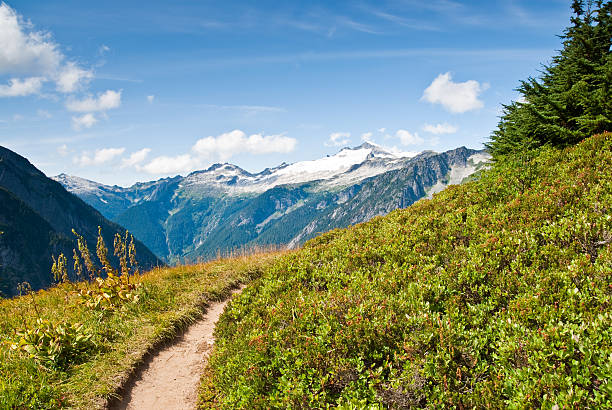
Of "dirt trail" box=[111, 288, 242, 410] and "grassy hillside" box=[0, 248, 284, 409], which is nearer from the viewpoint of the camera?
"grassy hillside" box=[0, 248, 284, 409]

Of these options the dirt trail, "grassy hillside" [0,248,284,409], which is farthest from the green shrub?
the dirt trail

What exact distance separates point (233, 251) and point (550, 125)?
61.9ft

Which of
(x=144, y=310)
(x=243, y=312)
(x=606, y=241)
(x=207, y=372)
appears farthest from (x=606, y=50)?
(x=144, y=310)

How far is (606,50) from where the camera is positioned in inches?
699

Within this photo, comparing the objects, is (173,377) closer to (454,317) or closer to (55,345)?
(55,345)

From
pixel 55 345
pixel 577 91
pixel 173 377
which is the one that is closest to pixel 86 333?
pixel 55 345

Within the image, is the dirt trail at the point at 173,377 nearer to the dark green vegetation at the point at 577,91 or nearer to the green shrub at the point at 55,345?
the green shrub at the point at 55,345

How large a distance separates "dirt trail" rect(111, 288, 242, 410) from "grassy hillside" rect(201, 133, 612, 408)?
0.78 meters

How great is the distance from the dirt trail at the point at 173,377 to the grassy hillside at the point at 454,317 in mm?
779

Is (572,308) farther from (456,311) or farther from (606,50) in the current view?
(606,50)

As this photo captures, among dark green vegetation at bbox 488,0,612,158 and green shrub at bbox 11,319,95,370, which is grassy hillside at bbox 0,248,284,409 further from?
dark green vegetation at bbox 488,0,612,158

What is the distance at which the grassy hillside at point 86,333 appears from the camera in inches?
261

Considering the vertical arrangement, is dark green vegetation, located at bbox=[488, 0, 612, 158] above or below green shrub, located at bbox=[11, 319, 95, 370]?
above

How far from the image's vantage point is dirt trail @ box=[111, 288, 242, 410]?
23.2 feet
